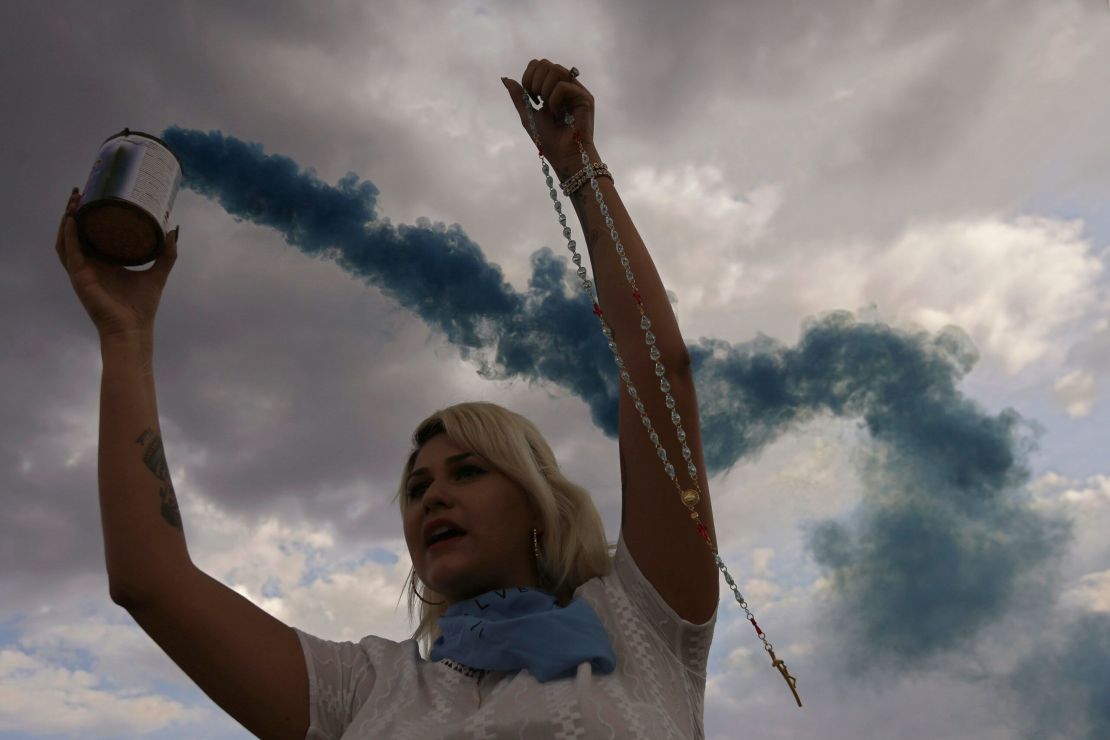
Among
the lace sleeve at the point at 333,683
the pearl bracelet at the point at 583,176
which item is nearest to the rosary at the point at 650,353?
the pearl bracelet at the point at 583,176

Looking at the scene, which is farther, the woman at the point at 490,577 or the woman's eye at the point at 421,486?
the woman's eye at the point at 421,486

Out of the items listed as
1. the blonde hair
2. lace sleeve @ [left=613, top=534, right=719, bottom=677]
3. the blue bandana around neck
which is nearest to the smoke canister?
the blonde hair

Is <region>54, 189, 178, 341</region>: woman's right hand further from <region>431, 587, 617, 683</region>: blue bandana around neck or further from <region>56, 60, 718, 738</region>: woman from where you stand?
<region>431, 587, 617, 683</region>: blue bandana around neck

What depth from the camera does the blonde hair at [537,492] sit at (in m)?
5.07

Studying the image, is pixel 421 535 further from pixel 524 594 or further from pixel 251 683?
pixel 251 683

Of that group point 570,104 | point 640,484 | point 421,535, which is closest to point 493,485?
point 421,535

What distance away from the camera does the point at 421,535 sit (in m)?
5.02

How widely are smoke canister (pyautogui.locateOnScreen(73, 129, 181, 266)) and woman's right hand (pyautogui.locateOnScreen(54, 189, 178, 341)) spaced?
6 centimetres

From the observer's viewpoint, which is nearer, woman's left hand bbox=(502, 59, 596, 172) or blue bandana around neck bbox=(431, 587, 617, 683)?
blue bandana around neck bbox=(431, 587, 617, 683)

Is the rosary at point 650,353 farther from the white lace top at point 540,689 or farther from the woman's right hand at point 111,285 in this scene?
the woman's right hand at point 111,285

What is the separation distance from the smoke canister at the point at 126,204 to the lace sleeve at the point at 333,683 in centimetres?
225

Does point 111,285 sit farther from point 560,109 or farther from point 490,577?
A: point 560,109

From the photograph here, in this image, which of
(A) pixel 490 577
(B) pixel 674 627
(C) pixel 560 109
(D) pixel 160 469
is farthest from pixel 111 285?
(B) pixel 674 627

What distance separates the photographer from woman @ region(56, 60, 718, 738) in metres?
4.04
